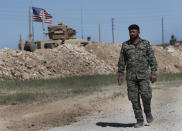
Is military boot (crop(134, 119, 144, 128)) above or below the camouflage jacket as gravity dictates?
below

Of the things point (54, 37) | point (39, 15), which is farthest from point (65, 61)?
point (39, 15)

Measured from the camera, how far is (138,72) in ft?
22.4

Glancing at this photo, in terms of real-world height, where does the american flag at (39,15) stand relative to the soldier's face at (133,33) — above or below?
above

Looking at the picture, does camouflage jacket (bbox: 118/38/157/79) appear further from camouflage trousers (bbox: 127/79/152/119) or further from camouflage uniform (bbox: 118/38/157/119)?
camouflage trousers (bbox: 127/79/152/119)

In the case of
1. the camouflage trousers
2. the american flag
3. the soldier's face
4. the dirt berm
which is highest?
the american flag

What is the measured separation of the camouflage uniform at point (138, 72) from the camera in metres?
6.81

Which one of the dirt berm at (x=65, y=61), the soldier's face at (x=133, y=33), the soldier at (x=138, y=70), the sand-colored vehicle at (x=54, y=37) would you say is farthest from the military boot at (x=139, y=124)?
the sand-colored vehicle at (x=54, y=37)

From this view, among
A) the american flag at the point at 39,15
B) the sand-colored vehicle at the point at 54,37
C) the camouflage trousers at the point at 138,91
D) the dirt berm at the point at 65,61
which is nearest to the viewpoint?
the camouflage trousers at the point at 138,91

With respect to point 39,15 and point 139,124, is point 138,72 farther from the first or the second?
point 39,15

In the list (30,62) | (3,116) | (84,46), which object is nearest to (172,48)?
(84,46)

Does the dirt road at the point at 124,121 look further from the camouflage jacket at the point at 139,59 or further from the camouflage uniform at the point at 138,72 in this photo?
the camouflage jacket at the point at 139,59

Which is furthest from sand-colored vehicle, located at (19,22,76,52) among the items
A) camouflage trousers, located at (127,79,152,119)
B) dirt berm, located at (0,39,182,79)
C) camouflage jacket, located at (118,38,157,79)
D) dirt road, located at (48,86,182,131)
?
camouflage trousers, located at (127,79,152,119)

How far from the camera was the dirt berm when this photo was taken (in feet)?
92.3

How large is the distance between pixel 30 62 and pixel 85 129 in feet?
74.9
